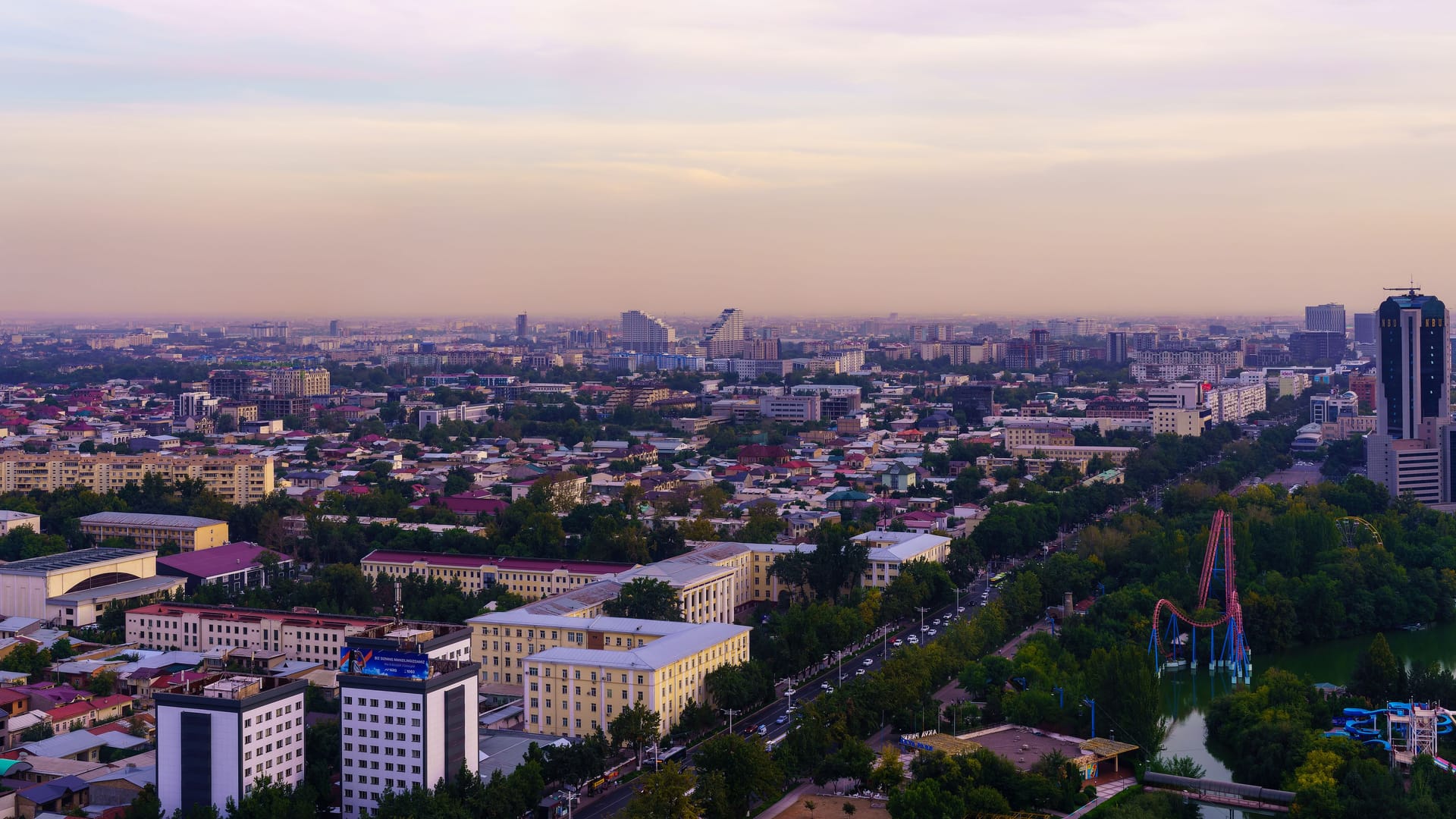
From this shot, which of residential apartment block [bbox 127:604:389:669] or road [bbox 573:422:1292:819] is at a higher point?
residential apartment block [bbox 127:604:389:669]

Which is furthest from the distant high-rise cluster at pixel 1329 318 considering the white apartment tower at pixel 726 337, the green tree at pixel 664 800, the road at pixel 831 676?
the green tree at pixel 664 800

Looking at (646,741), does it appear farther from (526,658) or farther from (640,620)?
(640,620)

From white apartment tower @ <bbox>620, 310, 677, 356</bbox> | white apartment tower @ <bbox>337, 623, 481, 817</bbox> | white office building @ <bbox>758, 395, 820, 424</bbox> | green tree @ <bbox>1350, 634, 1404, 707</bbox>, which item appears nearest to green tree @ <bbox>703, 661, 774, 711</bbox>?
white apartment tower @ <bbox>337, 623, 481, 817</bbox>

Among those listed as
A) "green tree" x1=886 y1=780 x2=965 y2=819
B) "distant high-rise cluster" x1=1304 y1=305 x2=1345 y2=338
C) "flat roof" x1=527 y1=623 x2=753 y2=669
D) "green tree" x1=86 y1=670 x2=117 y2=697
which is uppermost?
"distant high-rise cluster" x1=1304 y1=305 x2=1345 y2=338

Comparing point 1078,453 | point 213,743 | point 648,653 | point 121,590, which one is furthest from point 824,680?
point 1078,453

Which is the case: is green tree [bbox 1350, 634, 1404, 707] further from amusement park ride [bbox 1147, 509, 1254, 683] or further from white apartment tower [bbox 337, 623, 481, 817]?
white apartment tower [bbox 337, 623, 481, 817]

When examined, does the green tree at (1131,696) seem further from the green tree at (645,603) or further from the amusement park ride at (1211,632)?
the green tree at (645,603)

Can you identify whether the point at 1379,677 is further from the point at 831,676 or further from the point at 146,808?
the point at 146,808
